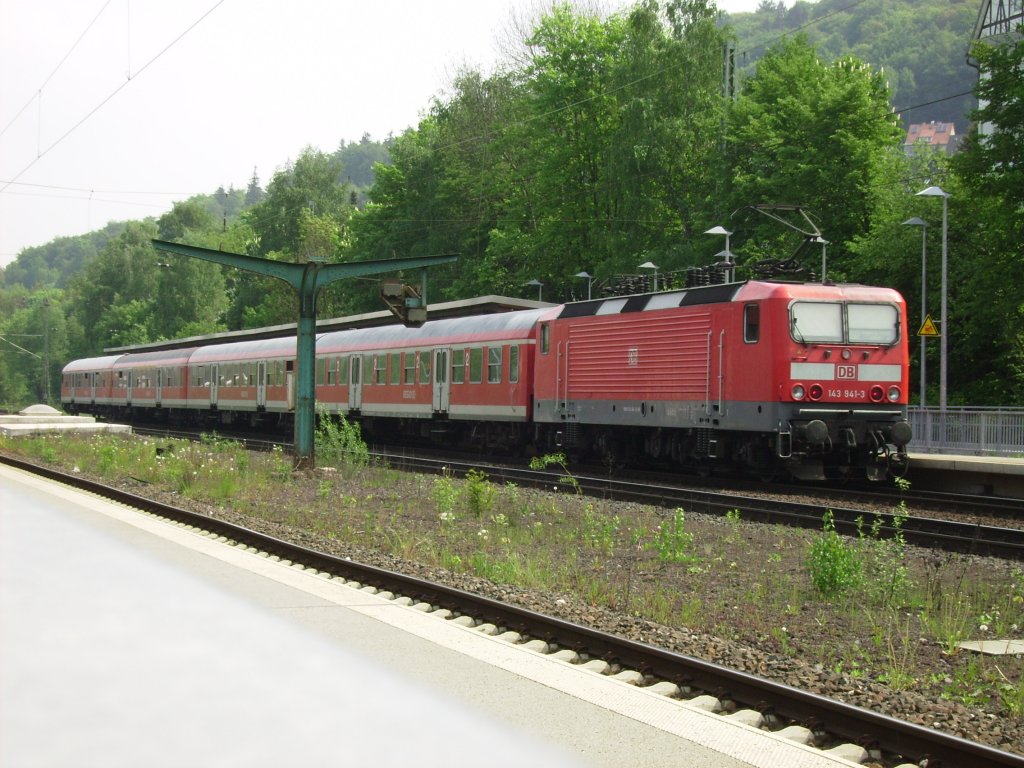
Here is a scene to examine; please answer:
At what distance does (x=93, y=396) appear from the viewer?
6197 centimetres

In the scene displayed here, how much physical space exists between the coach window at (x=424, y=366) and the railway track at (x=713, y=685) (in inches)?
736

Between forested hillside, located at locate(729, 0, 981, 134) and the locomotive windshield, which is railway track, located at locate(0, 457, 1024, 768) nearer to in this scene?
the locomotive windshield

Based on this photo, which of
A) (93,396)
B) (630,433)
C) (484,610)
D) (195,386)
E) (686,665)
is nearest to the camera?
(686,665)

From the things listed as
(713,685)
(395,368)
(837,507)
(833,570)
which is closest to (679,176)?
(395,368)

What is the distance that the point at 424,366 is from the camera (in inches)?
1197

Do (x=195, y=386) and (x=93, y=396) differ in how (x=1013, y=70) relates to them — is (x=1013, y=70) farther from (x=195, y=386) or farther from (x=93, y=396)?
Answer: (x=93, y=396)

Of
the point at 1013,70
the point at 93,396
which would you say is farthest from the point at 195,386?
the point at 1013,70

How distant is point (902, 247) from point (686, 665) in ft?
111

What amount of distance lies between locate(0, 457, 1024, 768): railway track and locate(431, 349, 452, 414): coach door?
17603mm

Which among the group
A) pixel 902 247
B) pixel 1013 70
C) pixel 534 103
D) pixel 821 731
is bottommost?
pixel 821 731

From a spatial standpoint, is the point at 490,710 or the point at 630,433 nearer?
the point at 490,710

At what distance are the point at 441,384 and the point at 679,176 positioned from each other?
80.1 ft

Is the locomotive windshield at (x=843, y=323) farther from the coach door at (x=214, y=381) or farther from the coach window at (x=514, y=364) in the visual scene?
the coach door at (x=214, y=381)

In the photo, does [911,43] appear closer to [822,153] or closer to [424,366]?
[822,153]
